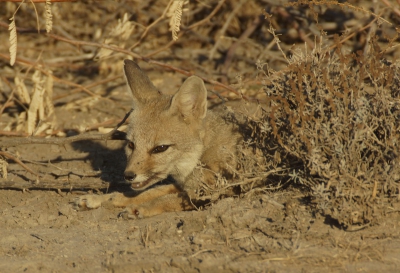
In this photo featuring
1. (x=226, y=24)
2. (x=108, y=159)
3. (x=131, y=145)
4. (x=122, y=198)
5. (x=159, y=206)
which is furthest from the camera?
(x=226, y=24)

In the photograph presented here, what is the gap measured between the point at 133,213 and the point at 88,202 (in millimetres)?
552

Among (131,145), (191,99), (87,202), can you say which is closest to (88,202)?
(87,202)

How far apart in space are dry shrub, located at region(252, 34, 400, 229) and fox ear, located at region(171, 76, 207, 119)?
0.72m

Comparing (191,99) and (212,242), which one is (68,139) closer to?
(191,99)

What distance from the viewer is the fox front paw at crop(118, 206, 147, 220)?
5.29 meters

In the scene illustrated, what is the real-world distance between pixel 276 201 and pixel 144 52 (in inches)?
246

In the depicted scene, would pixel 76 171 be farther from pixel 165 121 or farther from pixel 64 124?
pixel 64 124

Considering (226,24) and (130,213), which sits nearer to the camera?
(130,213)

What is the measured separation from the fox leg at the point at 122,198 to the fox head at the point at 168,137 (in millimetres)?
306

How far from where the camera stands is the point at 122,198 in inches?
226

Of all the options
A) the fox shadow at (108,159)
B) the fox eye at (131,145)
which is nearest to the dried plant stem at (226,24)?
the fox shadow at (108,159)

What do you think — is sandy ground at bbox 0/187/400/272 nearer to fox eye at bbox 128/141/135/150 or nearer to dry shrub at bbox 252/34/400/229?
dry shrub at bbox 252/34/400/229

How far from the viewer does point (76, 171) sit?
20.9 ft

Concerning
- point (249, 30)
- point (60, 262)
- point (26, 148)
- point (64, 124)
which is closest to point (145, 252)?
point (60, 262)
